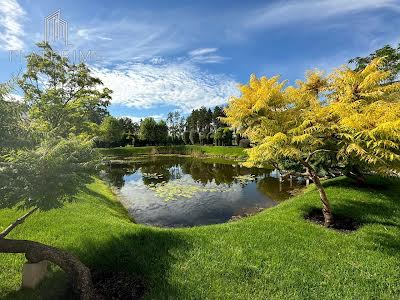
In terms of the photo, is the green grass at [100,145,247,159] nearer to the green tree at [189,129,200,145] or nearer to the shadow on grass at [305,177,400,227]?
the green tree at [189,129,200,145]

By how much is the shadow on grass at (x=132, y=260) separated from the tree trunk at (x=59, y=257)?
737mm

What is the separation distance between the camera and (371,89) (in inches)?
409

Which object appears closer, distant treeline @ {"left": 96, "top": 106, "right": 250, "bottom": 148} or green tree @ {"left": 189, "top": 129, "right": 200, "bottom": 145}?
distant treeline @ {"left": 96, "top": 106, "right": 250, "bottom": 148}

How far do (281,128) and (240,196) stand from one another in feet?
32.0

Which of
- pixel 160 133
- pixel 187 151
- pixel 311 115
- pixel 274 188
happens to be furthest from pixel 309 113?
pixel 160 133

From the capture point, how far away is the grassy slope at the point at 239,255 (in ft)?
20.7

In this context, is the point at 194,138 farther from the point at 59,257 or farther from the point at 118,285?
the point at 59,257

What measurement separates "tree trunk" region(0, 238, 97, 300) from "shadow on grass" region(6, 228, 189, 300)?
737 mm

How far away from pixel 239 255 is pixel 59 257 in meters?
4.50

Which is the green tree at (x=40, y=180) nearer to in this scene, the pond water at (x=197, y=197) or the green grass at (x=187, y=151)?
the pond water at (x=197, y=197)

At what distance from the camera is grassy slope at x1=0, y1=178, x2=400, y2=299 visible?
631 cm

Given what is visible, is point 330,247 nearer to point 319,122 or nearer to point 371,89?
point 319,122

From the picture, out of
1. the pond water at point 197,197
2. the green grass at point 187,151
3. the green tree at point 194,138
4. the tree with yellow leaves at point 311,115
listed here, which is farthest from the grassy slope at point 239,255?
the green tree at point 194,138

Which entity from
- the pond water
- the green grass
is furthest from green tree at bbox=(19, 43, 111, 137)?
the green grass
